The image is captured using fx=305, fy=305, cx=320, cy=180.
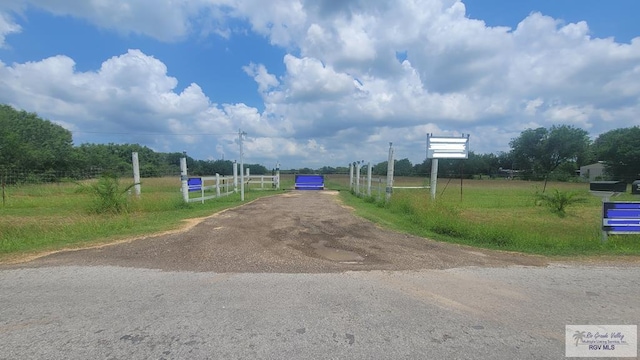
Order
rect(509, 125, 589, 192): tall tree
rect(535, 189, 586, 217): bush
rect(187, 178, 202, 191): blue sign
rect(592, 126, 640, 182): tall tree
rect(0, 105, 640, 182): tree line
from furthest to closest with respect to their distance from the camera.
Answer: rect(509, 125, 589, 192): tall tree < rect(592, 126, 640, 182): tall tree < rect(0, 105, 640, 182): tree line < rect(187, 178, 202, 191): blue sign < rect(535, 189, 586, 217): bush

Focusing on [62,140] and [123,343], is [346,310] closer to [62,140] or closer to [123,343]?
[123,343]

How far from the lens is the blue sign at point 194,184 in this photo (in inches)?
554

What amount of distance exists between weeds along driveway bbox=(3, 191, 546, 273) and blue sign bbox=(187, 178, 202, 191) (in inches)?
252

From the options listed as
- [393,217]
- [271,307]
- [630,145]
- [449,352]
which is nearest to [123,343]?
[271,307]

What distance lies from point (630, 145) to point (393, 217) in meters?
55.6

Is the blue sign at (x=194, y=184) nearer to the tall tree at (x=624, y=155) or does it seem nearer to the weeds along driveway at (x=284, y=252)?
the weeds along driveway at (x=284, y=252)

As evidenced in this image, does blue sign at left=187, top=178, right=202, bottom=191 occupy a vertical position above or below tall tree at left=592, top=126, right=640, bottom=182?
below

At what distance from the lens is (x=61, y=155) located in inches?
1833

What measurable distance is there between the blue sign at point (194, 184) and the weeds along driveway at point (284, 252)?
252 inches

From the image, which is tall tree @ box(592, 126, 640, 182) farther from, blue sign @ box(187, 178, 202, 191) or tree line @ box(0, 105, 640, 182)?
blue sign @ box(187, 178, 202, 191)

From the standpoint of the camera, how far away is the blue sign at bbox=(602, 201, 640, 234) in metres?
6.81

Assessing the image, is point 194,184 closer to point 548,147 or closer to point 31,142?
point 31,142

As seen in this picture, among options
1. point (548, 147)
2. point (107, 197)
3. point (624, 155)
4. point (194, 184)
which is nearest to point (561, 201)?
point (194, 184)

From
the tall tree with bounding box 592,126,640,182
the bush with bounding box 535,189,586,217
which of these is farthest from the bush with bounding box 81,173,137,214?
the tall tree with bounding box 592,126,640,182
